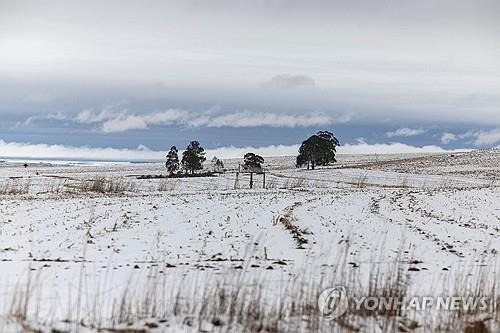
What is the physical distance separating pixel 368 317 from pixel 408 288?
6.56 ft

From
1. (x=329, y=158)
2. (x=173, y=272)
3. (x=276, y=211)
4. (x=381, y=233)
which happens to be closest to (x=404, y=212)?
(x=276, y=211)

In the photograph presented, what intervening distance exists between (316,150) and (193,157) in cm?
2160

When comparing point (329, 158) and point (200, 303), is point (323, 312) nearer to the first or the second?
point (200, 303)

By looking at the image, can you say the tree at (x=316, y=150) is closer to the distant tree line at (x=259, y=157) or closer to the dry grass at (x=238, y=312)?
the distant tree line at (x=259, y=157)

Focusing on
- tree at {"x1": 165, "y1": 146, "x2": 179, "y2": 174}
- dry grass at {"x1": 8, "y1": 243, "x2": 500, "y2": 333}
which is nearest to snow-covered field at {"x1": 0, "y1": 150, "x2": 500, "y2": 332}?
dry grass at {"x1": 8, "y1": 243, "x2": 500, "y2": 333}

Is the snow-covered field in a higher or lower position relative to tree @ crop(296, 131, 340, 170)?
lower

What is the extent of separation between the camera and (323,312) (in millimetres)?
9148

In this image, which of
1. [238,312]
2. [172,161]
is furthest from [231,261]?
[172,161]

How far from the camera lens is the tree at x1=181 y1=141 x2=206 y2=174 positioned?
7944 centimetres

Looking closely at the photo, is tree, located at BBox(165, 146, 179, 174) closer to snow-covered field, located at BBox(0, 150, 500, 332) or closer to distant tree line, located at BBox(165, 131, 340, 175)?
distant tree line, located at BBox(165, 131, 340, 175)

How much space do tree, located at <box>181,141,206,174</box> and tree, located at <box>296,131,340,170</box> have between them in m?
17.7

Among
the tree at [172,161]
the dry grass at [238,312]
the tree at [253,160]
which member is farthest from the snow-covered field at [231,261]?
the tree at [172,161]

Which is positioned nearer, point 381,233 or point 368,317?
point 368,317

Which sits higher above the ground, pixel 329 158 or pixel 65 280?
pixel 329 158
